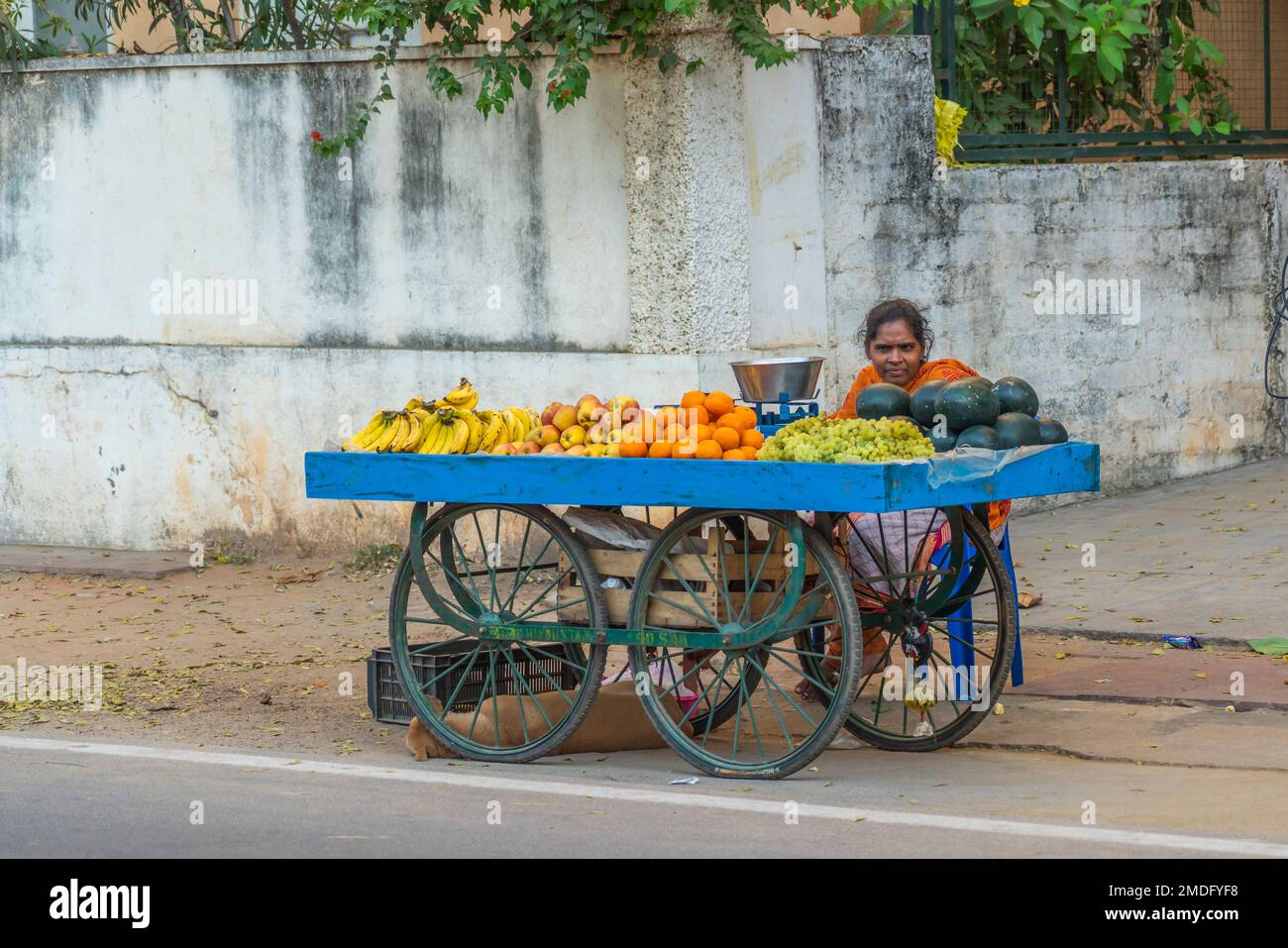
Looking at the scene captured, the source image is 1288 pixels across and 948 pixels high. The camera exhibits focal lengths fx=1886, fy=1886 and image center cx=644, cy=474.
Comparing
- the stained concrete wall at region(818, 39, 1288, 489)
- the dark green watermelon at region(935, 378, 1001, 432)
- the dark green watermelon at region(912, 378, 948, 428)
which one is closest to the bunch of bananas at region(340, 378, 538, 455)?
the dark green watermelon at region(912, 378, 948, 428)

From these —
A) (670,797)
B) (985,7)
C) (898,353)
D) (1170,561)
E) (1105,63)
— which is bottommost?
(670,797)

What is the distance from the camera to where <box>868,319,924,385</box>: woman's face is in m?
7.44

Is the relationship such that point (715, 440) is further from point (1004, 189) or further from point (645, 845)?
point (1004, 189)

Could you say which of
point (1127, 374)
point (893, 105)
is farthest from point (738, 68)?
point (1127, 374)

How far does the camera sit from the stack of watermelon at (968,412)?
6453 millimetres

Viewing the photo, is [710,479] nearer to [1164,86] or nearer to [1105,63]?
Answer: [1105,63]

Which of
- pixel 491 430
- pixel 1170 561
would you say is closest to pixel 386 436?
pixel 491 430

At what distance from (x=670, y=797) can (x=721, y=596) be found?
2.46ft

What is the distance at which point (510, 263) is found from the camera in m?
10.3

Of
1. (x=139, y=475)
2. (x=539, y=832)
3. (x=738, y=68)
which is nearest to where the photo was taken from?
(x=539, y=832)

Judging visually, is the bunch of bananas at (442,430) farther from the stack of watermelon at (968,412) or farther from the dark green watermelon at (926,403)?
the dark green watermelon at (926,403)

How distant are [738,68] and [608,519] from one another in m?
3.86

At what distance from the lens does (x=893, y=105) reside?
1059 cm

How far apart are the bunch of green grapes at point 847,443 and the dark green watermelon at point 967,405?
0.77ft
